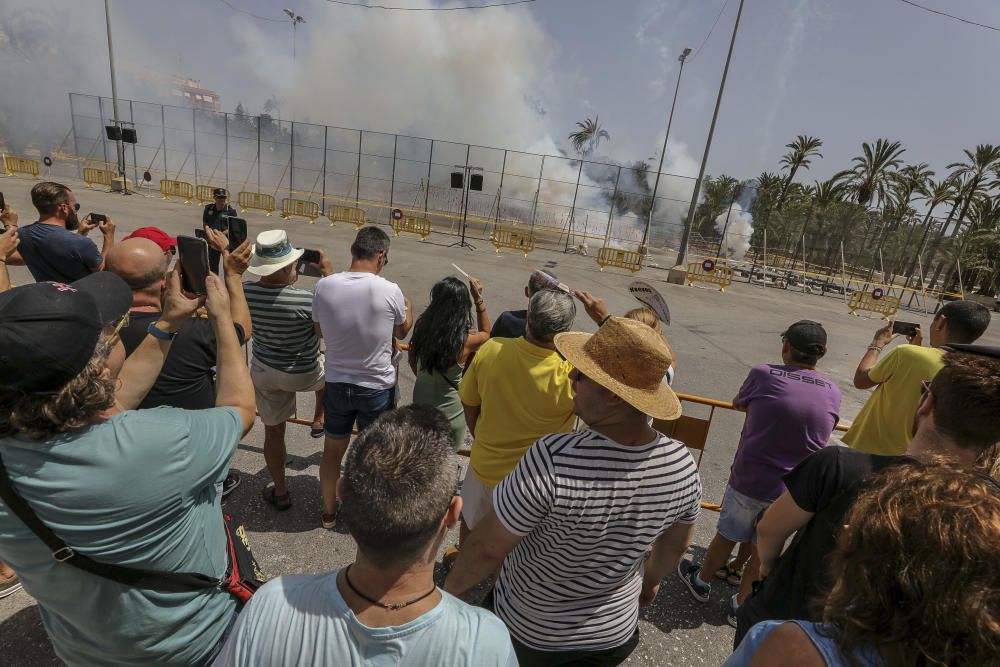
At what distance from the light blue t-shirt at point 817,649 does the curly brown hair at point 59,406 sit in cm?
177

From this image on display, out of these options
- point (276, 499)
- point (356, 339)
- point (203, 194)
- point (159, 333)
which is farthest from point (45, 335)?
point (203, 194)

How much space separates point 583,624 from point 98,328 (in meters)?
1.91

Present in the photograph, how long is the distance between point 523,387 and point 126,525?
1669 mm

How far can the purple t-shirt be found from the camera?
2.80 metres

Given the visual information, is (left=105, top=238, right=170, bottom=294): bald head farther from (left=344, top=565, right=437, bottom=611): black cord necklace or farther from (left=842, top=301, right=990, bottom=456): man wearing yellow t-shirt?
(left=842, top=301, right=990, bottom=456): man wearing yellow t-shirt

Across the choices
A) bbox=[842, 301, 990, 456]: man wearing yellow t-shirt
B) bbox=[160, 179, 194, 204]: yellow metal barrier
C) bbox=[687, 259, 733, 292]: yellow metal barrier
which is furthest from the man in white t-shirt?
bbox=[160, 179, 194, 204]: yellow metal barrier

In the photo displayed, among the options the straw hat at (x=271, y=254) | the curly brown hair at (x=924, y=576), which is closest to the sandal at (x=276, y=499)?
the straw hat at (x=271, y=254)

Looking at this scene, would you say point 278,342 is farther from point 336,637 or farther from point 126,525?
point 336,637

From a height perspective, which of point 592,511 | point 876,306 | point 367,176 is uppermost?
point 367,176

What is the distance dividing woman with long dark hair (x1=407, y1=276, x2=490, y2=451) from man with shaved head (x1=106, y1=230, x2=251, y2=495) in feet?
3.79

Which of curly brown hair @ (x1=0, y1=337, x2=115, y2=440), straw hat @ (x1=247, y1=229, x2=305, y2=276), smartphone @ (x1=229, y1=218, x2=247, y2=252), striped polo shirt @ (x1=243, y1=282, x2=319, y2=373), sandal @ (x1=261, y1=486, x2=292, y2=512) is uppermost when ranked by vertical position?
smartphone @ (x1=229, y1=218, x2=247, y2=252)

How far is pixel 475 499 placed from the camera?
278cm

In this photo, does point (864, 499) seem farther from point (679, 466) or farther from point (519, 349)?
point (519, 349)

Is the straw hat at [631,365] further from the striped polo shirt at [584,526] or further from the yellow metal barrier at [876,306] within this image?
the yellow metal barrier at [876,306]
